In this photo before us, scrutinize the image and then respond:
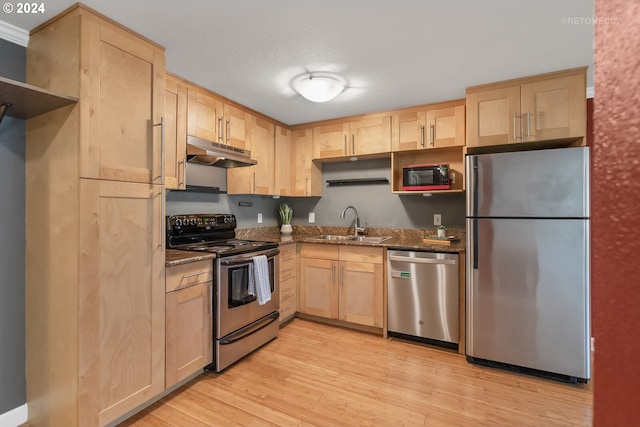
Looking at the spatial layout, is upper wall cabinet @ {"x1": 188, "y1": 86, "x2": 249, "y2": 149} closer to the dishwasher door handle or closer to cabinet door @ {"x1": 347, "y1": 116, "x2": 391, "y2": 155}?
cabinet door @ {"x1": 347, "y1": 116, "x2": 391, "y2": 155}

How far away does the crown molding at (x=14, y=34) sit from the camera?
1683 mm

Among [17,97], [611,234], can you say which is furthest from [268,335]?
[611,234]

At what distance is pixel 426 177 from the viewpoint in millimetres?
3057

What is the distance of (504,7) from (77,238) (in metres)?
2.59

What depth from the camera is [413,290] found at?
9.30 feet

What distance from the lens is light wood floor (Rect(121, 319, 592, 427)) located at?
6.04 ft

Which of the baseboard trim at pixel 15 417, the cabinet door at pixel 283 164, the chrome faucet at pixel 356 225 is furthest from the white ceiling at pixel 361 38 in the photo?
the baseboard trim at pixel 15 417

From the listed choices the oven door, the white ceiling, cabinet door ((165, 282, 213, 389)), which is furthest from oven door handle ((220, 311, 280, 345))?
the white ceiling

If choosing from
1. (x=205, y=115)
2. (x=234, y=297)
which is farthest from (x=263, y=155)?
(x=234, y=297)

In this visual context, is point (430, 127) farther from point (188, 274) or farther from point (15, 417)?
point (15, 417)

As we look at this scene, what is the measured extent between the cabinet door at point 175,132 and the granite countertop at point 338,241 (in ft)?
2.01

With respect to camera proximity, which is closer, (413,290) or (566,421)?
(566,421)

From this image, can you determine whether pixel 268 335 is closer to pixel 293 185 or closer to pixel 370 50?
pixel 293 185

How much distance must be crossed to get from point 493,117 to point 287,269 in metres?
2.48
